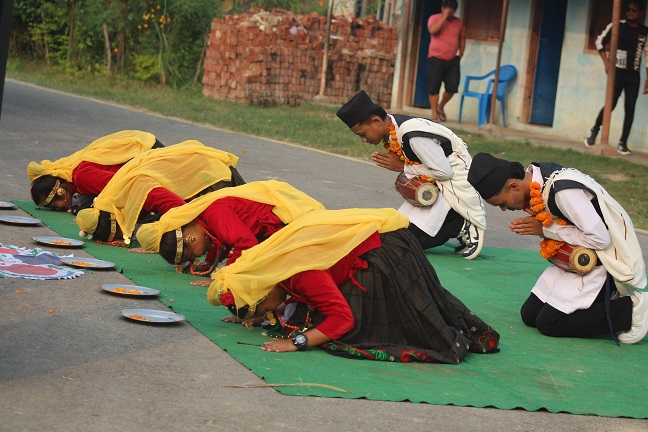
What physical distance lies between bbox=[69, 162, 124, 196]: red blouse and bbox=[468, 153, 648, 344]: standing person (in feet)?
10.4

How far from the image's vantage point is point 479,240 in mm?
8648

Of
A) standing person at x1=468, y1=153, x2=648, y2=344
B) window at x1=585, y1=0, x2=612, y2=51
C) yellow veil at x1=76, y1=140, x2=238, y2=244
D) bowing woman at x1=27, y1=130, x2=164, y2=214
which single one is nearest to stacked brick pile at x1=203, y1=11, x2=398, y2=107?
window at x1=585, y1=0, x2=612, y2=51

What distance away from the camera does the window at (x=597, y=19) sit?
A: 56.5 ft

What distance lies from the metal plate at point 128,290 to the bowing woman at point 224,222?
0.72ft

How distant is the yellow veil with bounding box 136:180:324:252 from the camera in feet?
20.4

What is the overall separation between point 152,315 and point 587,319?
101 inches

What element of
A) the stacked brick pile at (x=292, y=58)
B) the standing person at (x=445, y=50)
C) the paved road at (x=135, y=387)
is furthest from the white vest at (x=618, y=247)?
the stacked brick pile at (x=292, y=58)

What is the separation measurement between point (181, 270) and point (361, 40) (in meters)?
16.0

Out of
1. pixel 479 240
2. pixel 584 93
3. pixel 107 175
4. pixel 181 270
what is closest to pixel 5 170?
pixel 107 175

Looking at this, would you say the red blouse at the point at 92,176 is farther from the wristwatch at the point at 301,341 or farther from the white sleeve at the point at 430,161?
the wristwatch at the point at 301,341

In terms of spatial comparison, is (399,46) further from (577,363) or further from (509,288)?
(577,363)

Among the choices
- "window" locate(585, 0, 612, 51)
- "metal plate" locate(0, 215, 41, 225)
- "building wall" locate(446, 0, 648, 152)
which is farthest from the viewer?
"window" locate(585, 0, 612, 51)

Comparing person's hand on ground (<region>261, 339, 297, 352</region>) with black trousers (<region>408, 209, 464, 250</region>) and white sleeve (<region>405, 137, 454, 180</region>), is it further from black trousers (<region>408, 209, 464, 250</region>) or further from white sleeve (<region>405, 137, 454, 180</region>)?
black trousers (<region>408, 209, 464, 250</region>)

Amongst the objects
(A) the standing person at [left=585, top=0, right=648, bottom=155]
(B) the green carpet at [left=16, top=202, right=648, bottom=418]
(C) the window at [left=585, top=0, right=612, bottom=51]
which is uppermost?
(C) the window at [left=585, top=0, right=612, bottom=51]
